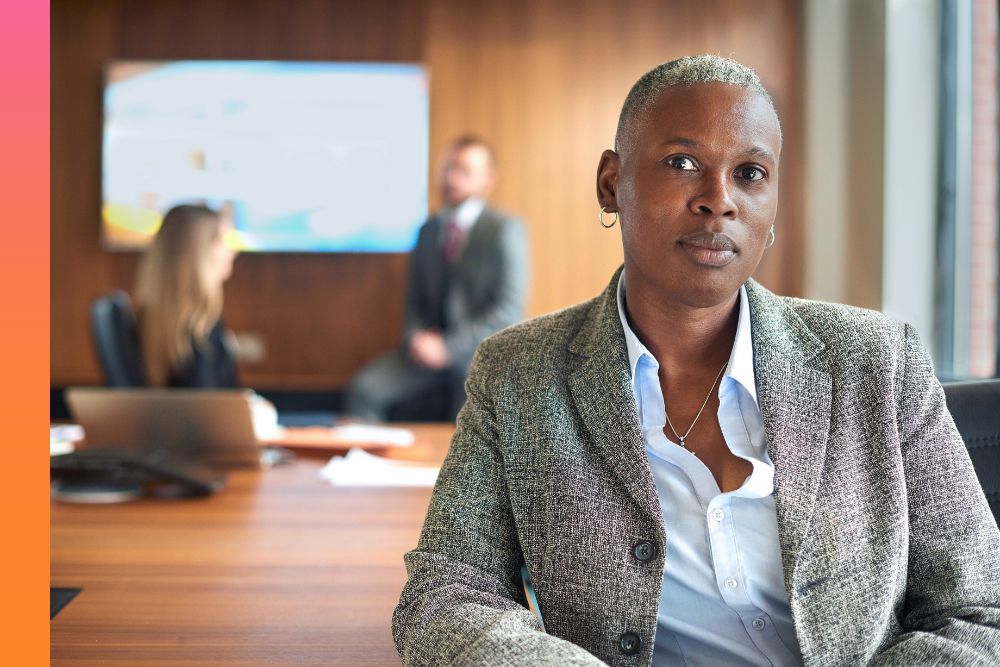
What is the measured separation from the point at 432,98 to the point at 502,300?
2.04 meters

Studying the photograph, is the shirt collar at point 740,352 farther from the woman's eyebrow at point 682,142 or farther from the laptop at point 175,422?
the laptop at point 175,422

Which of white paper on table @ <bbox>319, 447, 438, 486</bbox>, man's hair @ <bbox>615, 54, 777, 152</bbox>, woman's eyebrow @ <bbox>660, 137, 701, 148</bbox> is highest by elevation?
man's hair @ <bbox>615, 54, 777, 152</bbox>

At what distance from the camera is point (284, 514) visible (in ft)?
5.40

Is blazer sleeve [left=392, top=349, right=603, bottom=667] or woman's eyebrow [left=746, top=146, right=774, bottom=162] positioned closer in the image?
blazer sleeve [left=392, top=349, right=603, bottom=667]

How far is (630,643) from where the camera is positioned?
95 cm

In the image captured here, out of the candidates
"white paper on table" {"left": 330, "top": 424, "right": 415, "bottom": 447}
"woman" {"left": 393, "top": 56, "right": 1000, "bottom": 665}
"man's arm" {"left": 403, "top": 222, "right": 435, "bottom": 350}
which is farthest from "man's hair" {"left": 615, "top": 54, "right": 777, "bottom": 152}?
"man's arm" {"left": 403, "top": 222, "right": 435, "bottom": 350}

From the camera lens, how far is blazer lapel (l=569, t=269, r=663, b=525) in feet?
3.18

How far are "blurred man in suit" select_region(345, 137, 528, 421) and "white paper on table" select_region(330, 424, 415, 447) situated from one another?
6.01ft

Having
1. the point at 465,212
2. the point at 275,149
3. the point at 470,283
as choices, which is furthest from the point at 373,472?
the point at 275,149

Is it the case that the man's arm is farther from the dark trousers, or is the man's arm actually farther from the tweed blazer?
the tweed blazer

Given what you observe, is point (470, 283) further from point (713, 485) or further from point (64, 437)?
point (713, 485)

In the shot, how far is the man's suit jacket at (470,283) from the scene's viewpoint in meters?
4.43

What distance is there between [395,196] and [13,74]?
5374 mm

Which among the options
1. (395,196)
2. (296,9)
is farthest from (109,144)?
(395,196)
